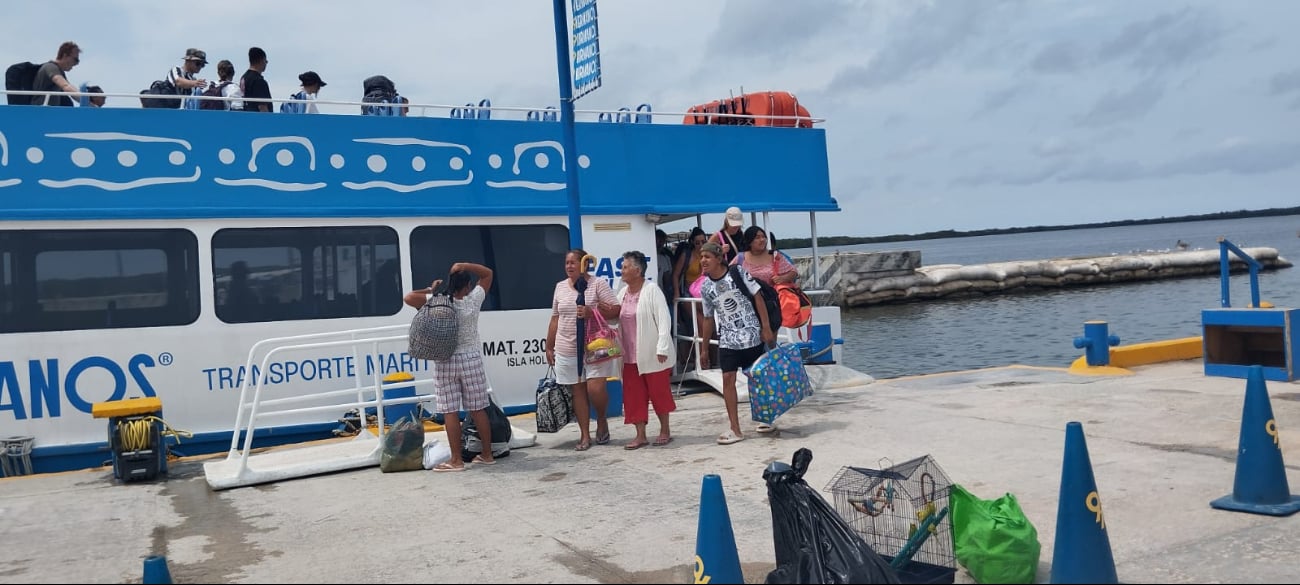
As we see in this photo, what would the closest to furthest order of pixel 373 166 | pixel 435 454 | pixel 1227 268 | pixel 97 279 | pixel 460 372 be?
pixel 460 372 < pixel 435 454 < pixel 97 279 < pixel 373 166 < pixel 1227 268

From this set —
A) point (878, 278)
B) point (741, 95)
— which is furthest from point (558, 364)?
point (878, 278)

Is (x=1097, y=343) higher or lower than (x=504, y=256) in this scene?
lower

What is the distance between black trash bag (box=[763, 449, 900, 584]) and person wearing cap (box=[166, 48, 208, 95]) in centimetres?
722

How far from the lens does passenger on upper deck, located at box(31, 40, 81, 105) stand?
8.55 metres

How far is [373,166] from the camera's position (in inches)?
370

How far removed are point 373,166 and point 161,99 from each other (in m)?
1.92

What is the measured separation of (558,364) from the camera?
786cm

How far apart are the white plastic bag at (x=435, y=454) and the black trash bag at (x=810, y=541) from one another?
139 inches

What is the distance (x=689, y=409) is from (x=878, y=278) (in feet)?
117

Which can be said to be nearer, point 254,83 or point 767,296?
point 767,296

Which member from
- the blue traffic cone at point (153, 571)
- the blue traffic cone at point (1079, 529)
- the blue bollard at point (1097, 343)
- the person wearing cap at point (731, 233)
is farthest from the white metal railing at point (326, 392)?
the blue bollard at point (1097, 343)

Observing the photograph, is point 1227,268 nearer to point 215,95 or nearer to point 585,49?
point 585,49

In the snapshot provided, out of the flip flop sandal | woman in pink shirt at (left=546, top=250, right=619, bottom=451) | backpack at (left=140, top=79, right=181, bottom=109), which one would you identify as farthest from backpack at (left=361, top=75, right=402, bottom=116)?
the flip flop sandal

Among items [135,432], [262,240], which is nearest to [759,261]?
[262,240]
